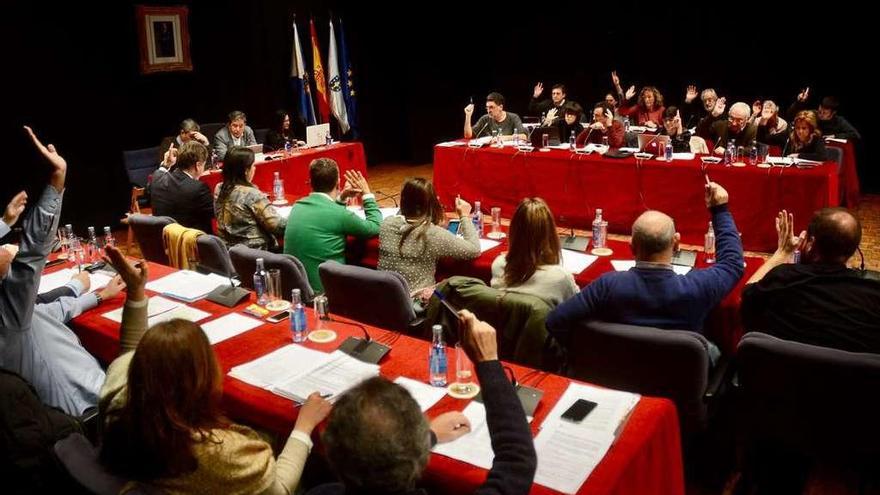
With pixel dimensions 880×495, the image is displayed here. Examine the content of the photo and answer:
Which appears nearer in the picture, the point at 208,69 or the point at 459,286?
the point at 459,286

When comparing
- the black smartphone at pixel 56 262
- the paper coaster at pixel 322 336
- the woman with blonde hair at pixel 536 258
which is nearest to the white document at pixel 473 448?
the paper coaster at pixel 322 336

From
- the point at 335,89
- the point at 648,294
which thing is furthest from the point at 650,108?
the point at 648,294

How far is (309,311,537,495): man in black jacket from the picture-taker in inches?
53.6

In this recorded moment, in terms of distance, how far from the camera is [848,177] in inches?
285

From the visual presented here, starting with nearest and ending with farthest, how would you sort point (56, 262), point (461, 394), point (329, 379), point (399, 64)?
point (461, 394)
point (329, 379)
point (56, 262)
point (399, 64)

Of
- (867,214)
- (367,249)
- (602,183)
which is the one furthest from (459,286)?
(867,214)

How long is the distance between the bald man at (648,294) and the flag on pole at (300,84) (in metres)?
7.04

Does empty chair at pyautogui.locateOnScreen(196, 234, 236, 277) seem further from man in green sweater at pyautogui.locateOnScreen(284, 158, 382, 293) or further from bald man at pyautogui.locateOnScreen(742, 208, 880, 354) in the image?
bald man at pyautogui.locateOnScreen(742, 208, 880, 354)

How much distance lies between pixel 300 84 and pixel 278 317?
6778 mm

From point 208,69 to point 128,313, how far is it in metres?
6.28

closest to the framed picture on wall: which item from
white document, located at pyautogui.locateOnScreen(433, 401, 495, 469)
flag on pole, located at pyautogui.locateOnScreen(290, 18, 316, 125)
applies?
flag on pole, located at pyautogui.locateOnScreen(290, 18, 316, 125)

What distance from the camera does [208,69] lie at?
816cm

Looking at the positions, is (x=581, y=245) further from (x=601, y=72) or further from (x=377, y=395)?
(x=601, y=72)

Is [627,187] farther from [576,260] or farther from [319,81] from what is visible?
[319,81]
